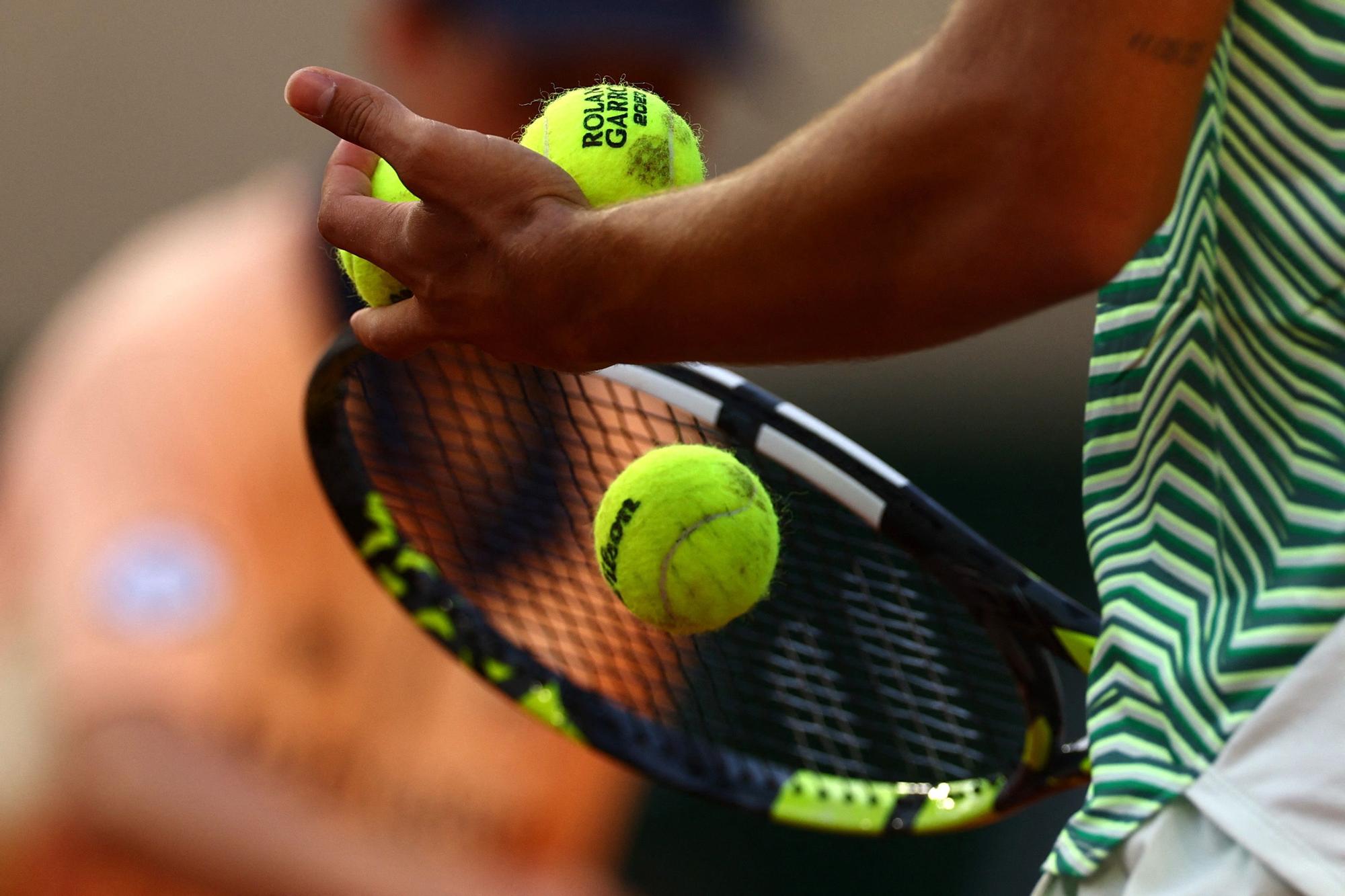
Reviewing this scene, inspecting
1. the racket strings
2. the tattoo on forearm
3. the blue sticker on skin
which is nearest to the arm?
the tattoo on forearm

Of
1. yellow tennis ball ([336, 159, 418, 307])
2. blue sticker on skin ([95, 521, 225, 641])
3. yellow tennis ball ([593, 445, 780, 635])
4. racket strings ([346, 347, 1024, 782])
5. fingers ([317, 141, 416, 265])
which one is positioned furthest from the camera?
blue sticker on skin ([95, 521, 225, 641])

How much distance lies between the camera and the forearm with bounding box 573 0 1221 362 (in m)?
0.61

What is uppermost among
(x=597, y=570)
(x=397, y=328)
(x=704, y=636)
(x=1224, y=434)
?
(x=397, y=328)

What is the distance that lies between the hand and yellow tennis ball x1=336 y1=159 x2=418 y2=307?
0.33 ft

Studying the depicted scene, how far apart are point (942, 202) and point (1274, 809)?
1.11 feet

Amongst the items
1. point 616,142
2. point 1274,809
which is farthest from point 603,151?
point 1274,809

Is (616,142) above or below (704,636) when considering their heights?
above

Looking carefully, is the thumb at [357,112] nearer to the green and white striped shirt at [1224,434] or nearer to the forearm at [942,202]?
the forearm at [942,202]

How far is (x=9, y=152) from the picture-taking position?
5.42m

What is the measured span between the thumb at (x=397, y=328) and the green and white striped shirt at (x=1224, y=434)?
39 cm

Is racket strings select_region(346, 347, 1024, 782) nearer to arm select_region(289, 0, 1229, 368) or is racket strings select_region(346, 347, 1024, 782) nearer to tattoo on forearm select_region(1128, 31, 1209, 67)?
arm select_region(289, 0, 1229, 368)

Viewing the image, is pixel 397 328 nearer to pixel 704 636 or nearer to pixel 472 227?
pixel 472 227

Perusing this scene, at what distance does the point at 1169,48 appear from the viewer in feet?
1.97

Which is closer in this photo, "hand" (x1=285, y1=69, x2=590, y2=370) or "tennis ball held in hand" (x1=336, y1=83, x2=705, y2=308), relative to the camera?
"hand" (x1=285, y1=69, x2=590, y2=370)
